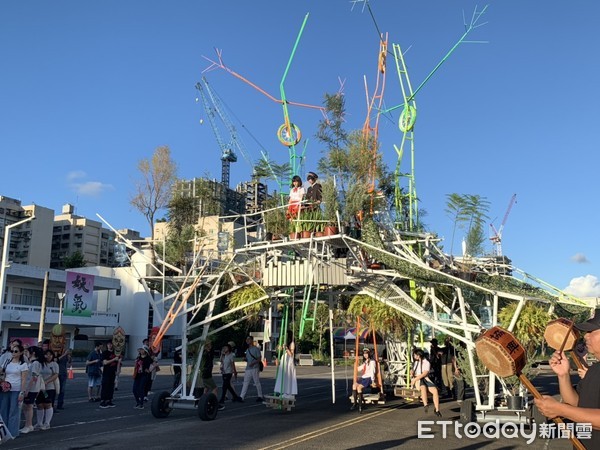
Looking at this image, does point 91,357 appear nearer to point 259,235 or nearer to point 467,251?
point 259,235

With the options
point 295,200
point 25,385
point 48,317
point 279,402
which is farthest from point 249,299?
point 48,317

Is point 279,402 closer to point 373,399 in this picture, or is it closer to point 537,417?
point 373,399

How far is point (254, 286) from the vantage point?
52.5 ft

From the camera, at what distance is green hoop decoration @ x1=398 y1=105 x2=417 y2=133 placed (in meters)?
19.5

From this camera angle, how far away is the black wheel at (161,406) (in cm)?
1402

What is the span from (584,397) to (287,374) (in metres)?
11.6

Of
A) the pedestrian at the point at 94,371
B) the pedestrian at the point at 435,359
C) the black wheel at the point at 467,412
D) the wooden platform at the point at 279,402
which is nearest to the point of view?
the black wheel at the point at 467,412

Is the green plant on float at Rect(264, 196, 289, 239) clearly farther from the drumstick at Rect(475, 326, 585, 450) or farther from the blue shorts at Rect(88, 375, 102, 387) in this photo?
the drumstick at Rect(475, 326, 585, 450)

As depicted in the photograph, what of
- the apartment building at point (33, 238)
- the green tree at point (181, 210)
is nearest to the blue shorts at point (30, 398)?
the green tree at point (181, 210)

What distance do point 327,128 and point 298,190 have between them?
3507 mm

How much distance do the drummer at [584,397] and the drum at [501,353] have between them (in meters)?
0.33

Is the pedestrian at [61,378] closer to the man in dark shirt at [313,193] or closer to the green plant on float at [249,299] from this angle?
the green plant on float at [249,299]

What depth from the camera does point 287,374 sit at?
1498cm

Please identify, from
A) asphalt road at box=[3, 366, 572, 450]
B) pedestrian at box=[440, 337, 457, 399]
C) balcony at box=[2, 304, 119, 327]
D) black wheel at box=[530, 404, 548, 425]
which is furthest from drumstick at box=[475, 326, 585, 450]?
balcony at box=[2, 304, 119, 327]
